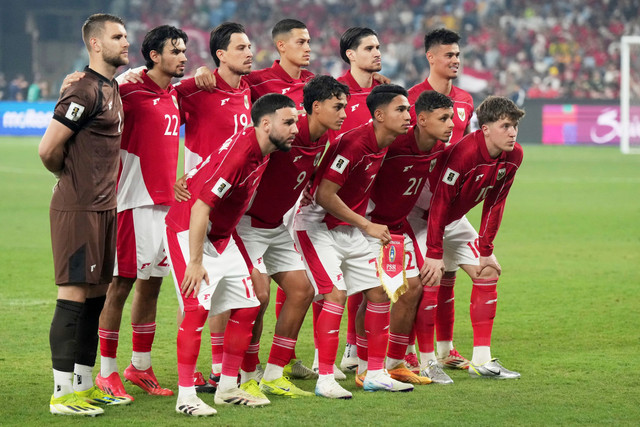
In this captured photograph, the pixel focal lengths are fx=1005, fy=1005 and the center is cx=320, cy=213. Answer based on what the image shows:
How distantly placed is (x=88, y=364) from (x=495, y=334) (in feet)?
11.1

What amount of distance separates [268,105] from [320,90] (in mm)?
500

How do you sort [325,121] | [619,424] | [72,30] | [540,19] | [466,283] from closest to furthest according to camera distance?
[619,424], [325,121], [466,283], [540,19], [72,30]

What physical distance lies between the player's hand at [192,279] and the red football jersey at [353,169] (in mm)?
1089

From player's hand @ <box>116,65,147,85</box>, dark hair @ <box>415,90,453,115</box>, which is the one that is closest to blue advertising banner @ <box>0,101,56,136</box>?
player's hand @ <box>116,65,147,85</box>

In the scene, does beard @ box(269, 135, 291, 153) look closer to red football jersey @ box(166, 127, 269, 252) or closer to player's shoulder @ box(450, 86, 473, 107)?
red football jersey @ box(166, 127, 269, 252)

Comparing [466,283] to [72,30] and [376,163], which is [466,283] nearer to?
[376,163]

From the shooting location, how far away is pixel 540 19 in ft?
120

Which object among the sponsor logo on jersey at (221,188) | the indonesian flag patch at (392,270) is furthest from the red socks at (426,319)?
the sponsor logo on jersey at (221,188)

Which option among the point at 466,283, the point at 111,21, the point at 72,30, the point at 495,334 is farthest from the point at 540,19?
the point at 111,21

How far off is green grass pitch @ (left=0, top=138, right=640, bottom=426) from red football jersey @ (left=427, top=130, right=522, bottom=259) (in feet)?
3.10

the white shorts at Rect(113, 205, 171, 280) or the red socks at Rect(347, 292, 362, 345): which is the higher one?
the white shorts at Rect(113, 205, 171, 280)

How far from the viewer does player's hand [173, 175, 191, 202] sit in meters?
5.64

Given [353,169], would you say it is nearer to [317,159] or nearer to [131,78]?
[317,159]

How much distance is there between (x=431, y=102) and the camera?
6.32 meters
